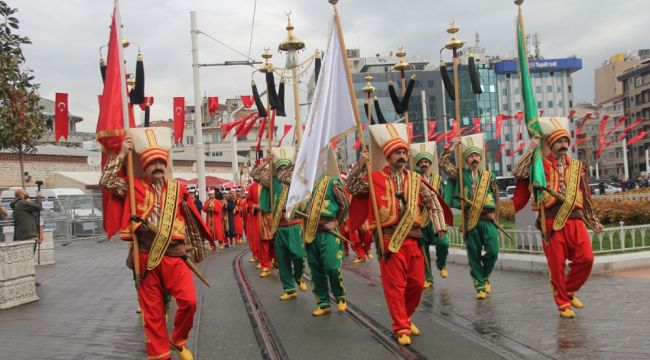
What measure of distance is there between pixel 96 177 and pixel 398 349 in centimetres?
→ 3438

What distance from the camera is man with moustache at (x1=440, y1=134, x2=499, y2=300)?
30.1 feet

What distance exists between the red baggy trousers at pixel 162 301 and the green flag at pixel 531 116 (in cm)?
393

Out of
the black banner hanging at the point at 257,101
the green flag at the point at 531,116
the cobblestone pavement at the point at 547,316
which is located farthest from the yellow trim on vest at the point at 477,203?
the black banner hanging at the point at 257,101

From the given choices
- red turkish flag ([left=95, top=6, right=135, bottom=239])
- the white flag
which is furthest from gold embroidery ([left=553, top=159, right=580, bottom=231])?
red turkish flag ([left=95, top=6, right=135, bottom=239])

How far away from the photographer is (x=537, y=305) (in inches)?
323

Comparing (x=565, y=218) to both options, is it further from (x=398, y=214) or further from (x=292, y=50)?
(x=292, y=50)

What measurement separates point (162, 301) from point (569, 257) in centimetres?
441

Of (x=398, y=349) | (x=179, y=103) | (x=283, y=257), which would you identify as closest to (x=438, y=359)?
(x=398, y=349)

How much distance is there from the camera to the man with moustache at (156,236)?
5973 millimetres

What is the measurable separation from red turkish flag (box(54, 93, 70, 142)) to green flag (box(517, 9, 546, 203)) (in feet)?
62.9

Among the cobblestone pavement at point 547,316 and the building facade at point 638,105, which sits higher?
the building facade at point 638,105

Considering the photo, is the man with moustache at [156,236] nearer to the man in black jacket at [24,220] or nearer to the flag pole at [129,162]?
the flag pole at [129,162]

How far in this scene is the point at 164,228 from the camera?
610cm

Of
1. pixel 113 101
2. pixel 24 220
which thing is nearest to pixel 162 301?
pixel 113 101
